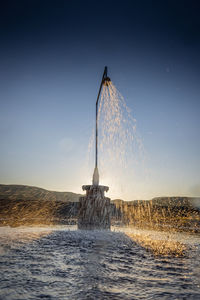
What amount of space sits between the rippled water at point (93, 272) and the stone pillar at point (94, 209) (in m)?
2.30

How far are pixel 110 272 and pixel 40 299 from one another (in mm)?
1055

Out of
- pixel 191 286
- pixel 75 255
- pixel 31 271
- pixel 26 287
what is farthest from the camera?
pixel 75 255

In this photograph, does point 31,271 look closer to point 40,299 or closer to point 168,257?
point 40,299

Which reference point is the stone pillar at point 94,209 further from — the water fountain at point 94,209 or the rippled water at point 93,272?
the rippled water at point 93,272

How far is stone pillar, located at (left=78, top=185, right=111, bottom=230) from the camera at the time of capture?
644 cm

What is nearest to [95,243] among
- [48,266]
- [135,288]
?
[48,266]

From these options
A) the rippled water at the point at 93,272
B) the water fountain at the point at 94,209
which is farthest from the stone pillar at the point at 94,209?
the rippled water at the point at 93,272

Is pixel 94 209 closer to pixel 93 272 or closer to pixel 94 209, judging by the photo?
pixel 94 209

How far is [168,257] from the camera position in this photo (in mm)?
3486

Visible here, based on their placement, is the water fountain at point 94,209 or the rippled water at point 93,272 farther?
the water fountain at point 94,209

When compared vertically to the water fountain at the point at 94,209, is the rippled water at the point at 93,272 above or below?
below

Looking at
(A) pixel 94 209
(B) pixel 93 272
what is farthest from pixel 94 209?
(B) pixel 93 272

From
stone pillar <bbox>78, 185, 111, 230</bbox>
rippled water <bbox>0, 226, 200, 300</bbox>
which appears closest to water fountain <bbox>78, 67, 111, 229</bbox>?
stone pillar <bbox>78, 185, 111, 230</bbox>

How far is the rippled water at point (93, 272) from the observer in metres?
1.95
